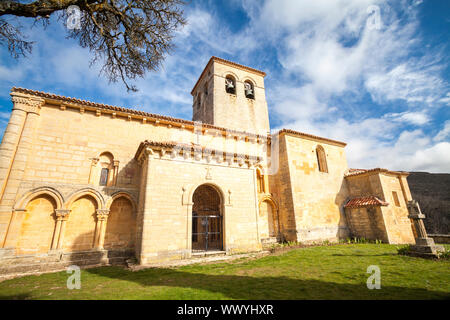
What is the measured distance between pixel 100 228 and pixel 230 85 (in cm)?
1514

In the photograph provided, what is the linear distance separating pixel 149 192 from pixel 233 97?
42.2 ft

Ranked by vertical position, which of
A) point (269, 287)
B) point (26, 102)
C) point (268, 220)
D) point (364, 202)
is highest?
point (26, 102)

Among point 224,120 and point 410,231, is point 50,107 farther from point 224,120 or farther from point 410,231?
point 410,231

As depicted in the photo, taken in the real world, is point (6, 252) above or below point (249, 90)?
below

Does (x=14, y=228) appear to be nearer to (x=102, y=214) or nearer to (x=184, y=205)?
(x=102, y=214)

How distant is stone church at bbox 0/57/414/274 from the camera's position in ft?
27.8

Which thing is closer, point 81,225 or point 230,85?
point 81,225

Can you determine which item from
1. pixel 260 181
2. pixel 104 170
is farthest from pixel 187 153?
pixel 260 181

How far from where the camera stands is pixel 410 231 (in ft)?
46.9

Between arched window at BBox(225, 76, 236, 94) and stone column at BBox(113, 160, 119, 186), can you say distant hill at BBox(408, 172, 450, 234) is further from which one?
stone column at BBox(113, 160, 119, 186)

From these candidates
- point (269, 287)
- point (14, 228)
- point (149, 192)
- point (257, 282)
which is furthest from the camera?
point (149, 192)

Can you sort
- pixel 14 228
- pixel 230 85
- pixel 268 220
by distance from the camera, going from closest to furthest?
pixel 14 228
pixel 268 220
pixel 230 85

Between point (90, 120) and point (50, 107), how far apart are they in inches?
70.9

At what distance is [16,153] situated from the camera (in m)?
8.89
